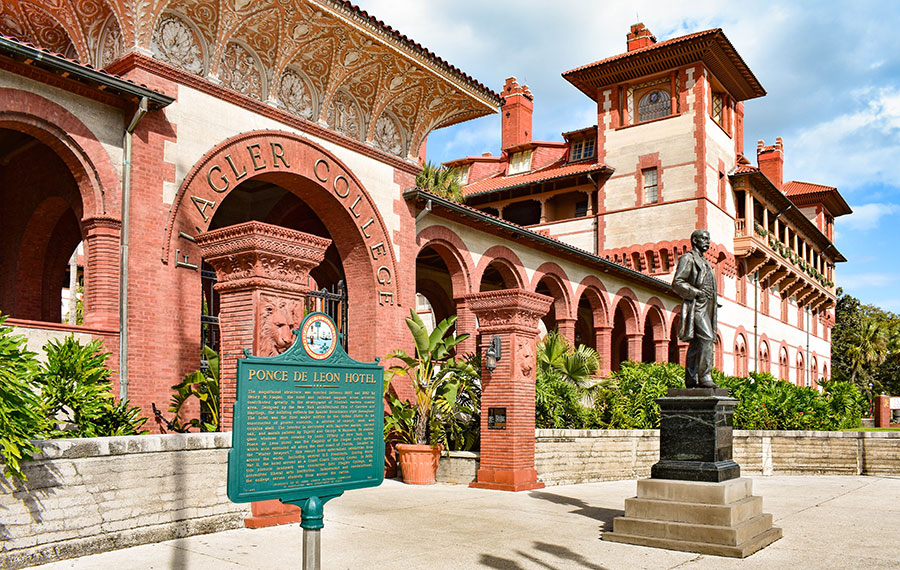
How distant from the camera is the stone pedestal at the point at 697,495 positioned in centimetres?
791

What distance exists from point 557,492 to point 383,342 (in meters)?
4.64

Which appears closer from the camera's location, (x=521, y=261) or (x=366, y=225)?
(x=366, y=225)

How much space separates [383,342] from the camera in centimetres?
1538

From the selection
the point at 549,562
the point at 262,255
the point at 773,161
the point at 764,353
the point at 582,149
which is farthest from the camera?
the point at 773,161

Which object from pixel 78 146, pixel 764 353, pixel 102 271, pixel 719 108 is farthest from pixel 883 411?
pixel 78 146

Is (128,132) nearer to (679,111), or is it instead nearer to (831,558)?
(831,558)

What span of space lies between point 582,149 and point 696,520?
2946 centimetres

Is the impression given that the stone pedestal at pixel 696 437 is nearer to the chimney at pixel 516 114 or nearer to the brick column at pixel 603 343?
the brick column at pixel 603 343

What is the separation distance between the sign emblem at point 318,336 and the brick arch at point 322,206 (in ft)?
25.1

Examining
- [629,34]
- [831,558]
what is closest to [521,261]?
[831,558]

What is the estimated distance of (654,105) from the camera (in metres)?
32.2

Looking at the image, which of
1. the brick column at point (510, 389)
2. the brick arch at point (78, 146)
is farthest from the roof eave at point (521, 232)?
the brick arch at point (78, 146)

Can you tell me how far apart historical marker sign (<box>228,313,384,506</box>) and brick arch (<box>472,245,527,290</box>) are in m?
14.2

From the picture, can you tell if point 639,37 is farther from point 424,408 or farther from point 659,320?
point 424,408
